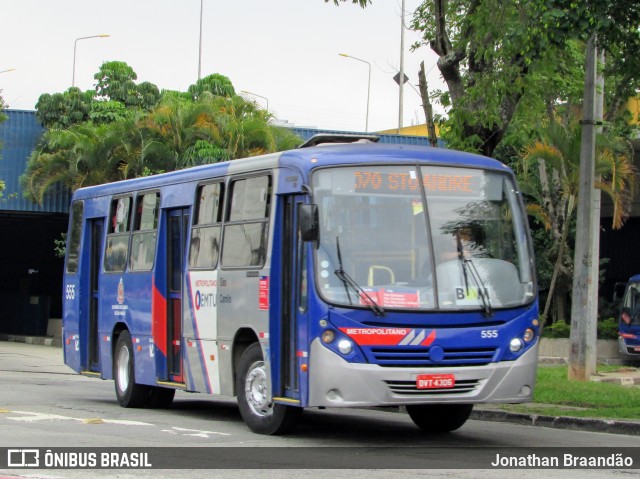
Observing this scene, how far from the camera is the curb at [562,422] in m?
14.2

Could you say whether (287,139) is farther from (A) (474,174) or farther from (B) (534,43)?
(A) (474,174)

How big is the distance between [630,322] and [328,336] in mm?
22013

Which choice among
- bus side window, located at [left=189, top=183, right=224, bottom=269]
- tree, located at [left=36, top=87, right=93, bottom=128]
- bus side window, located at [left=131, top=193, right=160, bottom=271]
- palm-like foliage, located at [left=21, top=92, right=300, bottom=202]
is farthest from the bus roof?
tree, located at [left=36, top=87, right=93, bottom=128]

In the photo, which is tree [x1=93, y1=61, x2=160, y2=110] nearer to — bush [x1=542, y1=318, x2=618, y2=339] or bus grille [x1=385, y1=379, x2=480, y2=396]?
bush [x1=542, y1=318, x2=618, y2=339]

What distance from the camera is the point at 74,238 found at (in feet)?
62.5

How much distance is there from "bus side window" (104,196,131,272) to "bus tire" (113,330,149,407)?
1.05m

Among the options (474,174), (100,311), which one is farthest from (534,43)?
(100,311)

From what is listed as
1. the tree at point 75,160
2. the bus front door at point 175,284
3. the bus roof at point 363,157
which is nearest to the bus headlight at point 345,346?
A: the bus roof at point 363,157

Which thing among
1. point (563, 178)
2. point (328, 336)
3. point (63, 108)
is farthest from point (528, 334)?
point (63, 108)

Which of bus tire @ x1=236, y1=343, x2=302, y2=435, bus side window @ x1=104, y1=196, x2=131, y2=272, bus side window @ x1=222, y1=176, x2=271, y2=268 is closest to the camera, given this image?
bus tire @ x1=236, y1=343, x2=302, y2=435

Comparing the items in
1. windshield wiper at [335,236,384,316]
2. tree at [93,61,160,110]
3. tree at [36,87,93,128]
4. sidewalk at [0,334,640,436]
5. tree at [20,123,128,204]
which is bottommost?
sidewalk at [0,334,640,436]

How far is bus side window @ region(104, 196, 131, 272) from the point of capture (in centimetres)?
1722

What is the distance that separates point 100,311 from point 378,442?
6.60m

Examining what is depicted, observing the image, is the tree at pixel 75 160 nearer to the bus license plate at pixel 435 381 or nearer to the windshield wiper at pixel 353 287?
the windshield wiper at pixel 353 287
